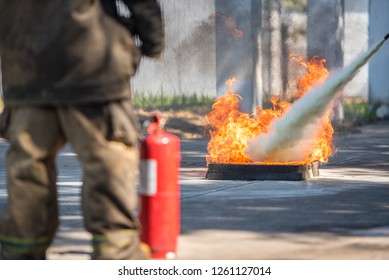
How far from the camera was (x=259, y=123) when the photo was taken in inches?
550

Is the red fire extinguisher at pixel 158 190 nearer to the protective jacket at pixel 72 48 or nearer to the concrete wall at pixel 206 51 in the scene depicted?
the protective jacket at pixel 72 48

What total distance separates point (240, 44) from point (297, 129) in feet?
30.4

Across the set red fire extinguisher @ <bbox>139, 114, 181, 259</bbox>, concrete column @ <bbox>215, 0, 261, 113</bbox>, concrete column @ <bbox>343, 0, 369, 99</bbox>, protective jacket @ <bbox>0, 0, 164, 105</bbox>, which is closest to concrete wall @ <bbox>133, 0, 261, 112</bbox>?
concrete column @ <bbox>215, 0, 261, 113</bbox>

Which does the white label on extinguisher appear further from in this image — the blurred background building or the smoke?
the blurred background building

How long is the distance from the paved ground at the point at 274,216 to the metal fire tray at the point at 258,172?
0.14m

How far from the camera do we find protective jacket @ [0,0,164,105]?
6.70m

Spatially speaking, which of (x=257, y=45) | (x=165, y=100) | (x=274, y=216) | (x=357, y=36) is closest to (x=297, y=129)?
(x=274, y=216)

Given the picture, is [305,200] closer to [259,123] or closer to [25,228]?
[259,123]

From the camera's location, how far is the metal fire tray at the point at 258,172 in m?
12.6

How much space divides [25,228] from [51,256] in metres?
1.03

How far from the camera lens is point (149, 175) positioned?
7.09 metres

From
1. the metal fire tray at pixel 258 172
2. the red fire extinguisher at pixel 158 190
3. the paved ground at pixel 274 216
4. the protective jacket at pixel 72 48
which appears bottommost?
the paved ground at pixel 274 216

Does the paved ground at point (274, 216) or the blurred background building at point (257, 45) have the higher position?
the blurred background building at point (257, 45)

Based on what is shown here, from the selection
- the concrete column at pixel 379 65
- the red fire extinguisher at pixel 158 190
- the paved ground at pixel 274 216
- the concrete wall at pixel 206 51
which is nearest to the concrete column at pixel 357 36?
the concrete wall at pixel 206 51
